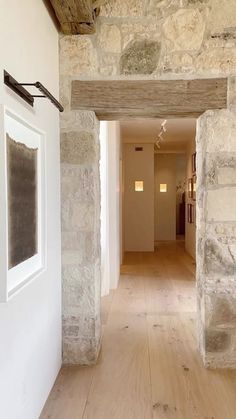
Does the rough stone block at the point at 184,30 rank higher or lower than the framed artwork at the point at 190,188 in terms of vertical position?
higher

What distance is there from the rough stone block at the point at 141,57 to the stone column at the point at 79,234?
436 mm

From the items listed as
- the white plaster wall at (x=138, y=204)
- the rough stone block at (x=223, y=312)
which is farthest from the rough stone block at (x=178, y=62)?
the white plaster wall at (x=138, y=204)

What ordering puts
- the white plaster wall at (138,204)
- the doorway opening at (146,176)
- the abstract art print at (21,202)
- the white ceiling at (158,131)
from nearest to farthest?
the abstract art print at (21,202), the white ceiling at (158,131), the doorway opening at (146,176), the white plaster wall at (138,204)

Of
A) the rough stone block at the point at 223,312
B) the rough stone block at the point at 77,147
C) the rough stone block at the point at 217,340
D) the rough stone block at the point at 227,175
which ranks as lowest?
the rough stone block at the point at 217,340

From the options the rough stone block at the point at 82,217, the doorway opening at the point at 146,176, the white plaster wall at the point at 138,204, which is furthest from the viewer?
the white plaster wall at the point at 138,204

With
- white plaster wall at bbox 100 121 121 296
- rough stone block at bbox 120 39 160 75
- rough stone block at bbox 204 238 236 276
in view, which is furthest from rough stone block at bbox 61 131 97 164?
white plaster wall at bbox 100 121 121 296

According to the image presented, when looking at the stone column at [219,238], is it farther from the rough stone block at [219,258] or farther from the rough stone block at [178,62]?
the rough stone block at [178,62]

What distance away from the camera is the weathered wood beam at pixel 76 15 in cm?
217

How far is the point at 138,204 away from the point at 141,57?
19.5 feet

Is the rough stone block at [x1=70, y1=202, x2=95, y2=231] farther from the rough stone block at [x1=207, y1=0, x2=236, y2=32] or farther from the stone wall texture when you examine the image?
the rough stone block at [x1=207, y1=0, x2=236, y2=32]

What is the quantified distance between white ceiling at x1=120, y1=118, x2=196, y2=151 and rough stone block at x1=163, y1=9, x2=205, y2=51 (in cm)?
269

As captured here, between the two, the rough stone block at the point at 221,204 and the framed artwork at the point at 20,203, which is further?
the rough stone block at the point at 221,204

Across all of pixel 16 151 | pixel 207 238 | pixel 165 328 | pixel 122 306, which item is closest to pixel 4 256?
pixel 16 151

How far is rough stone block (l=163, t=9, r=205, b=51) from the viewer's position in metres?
2.47
